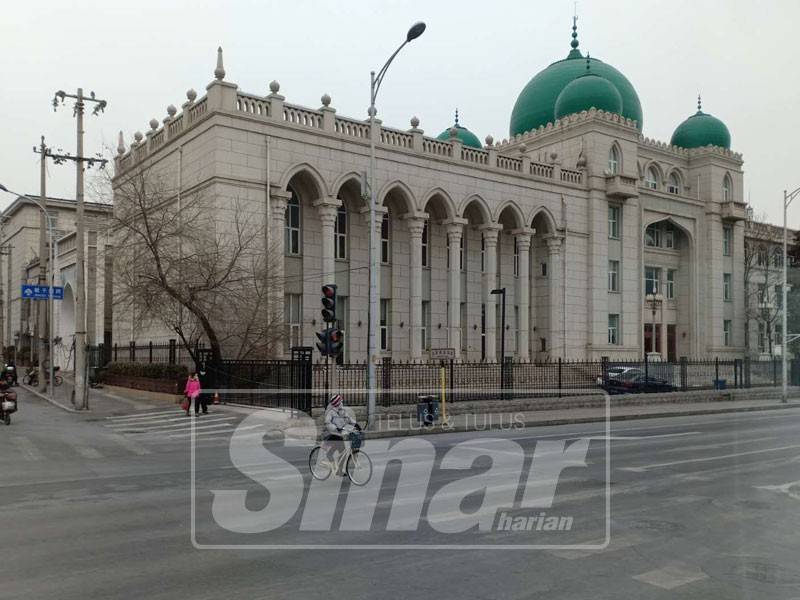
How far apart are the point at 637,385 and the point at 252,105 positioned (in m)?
21.5

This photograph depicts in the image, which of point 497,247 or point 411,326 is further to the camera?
point 497,247

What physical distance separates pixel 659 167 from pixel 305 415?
37873 millimetres

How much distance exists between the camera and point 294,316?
112ft

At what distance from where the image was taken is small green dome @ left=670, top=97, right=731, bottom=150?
5295 cm

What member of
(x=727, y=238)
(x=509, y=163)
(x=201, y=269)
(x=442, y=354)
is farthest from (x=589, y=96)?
(x=442, y=354)

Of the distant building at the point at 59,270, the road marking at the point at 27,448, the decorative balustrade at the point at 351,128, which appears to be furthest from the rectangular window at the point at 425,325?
the road marking at the point at 27,448

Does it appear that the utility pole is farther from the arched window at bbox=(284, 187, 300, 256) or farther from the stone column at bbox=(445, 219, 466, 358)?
the stone column at bbox=(445, 219, 466, 358)

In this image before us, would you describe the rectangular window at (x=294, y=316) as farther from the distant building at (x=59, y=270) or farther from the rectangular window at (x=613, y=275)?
the rectangular window at (x=613, y=275)

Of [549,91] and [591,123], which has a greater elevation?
[549,91]

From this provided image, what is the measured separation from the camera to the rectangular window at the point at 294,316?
33531 millimetres

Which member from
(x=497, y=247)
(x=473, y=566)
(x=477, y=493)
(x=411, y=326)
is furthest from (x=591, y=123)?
(x=473, y=566)

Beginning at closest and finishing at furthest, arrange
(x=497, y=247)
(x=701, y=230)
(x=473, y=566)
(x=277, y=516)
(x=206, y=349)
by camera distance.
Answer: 1. (x=473, y=566)
2. (x=277, y=516)
3. (x=206, y=349)
4. (x=497, y=247)
5. (x=701, y=230)

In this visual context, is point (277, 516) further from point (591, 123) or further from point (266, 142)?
point (591, 123)

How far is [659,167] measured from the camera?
50.7 meters
